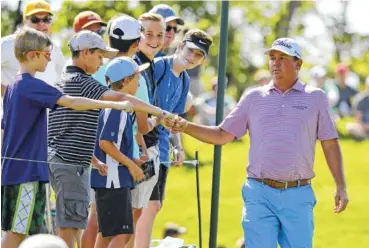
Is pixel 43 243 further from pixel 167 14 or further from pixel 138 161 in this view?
pixel 167 14

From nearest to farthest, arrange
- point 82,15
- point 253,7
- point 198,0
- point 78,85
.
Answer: point 78,85
point 82,15
point 198,0
point 253,7

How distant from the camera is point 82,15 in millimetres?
11477

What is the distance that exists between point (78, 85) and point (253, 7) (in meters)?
39.8

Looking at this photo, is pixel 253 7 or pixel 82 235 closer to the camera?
pixel 82 235

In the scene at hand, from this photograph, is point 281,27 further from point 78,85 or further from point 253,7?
point 78,85

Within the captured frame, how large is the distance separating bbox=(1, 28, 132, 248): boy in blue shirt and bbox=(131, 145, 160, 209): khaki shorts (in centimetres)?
125

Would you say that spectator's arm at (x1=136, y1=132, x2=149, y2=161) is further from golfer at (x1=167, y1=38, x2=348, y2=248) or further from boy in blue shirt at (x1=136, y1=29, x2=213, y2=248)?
boy in blue shirt at (x1=136, y1=29, x2=213, y2=248)

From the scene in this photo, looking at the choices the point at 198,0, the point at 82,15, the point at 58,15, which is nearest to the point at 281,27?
the point at 198,0

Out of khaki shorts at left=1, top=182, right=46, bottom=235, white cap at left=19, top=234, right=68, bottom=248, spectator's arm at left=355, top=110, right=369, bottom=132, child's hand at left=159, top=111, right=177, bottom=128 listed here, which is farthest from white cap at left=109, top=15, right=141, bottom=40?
spectator's arm at left=355, top=110, right=369, bottom=132

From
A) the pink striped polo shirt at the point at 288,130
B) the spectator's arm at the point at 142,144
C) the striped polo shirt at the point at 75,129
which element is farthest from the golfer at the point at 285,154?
the striped polo shirt at the point at 75,129

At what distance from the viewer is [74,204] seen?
9.37 metres

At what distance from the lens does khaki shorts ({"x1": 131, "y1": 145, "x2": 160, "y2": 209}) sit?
401 inches

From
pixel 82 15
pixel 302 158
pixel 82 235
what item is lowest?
pixel 82 235

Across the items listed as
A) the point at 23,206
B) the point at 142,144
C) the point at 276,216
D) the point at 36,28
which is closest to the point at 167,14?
the point at 36,28
